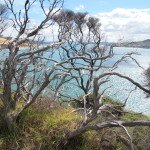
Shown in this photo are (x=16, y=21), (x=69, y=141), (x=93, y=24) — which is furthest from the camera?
(x=93, y=24)

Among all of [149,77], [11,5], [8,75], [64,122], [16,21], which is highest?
[11,5]

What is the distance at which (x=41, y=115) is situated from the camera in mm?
3619

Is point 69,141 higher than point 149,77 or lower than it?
higher

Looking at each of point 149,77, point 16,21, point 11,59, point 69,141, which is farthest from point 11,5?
point 149,77

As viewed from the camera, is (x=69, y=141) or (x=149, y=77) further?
(x=149, y=77)

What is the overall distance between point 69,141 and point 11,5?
13.3 ft

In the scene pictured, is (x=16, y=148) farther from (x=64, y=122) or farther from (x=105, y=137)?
(x=105, y=137)

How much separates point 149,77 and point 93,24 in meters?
6.20

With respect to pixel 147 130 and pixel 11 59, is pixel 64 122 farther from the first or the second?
pixel 147 130

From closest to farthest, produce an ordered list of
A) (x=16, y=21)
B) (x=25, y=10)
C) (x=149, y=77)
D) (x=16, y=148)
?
(x=16, y=148), (x=25, y=10), (x=16, y=21), (x=149, y=77)

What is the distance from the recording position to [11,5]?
16.1 ft

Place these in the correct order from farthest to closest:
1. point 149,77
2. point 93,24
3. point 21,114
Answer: point 149,77 → point 93,24 → point 21,114

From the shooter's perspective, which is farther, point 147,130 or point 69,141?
point 147,130

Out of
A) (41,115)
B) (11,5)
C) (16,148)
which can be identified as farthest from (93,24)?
(16,148)
